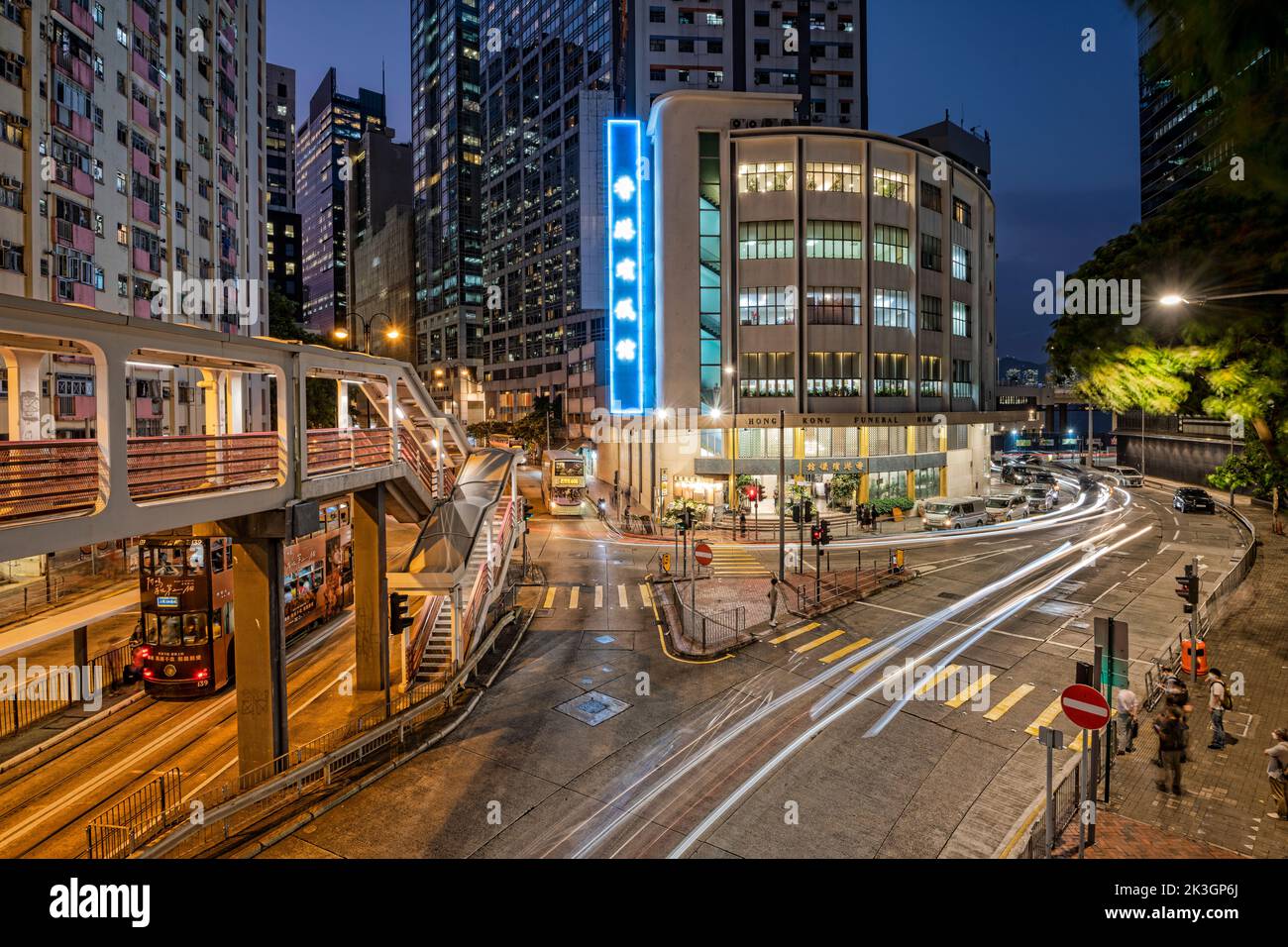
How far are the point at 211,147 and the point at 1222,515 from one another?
231 feet

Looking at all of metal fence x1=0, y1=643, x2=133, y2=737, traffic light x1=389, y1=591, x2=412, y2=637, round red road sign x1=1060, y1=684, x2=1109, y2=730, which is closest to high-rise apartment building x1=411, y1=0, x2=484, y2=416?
metal fence x1=0, y1=643, x2=133, y2=737

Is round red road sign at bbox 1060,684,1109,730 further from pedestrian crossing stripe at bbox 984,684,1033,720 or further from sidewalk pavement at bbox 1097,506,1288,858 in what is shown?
pedestrian crossing stripe at bbox 984,684,1033,720

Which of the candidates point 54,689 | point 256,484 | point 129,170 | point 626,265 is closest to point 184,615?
point 54,689

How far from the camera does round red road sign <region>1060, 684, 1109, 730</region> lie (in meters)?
9.73

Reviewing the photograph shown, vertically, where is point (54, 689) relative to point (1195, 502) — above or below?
below

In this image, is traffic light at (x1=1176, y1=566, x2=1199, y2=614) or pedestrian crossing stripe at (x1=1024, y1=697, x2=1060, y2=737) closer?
pedestrian crossing stripe at (x1=1024, y1=697, x2=1060, y2=737)

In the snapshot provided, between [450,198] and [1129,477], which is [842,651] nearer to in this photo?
[1129,477]

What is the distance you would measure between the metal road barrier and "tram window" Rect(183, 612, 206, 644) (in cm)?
510

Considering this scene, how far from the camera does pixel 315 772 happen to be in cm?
1228

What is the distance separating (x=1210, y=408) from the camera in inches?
701

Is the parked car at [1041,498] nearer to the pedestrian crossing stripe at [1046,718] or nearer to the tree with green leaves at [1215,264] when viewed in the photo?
the tree with green leaves at [1215,264]

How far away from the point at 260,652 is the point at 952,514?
37.8 metres

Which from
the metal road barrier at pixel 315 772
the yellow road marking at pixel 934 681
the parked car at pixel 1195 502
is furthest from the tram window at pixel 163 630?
the parked car at pixel 1195 502
